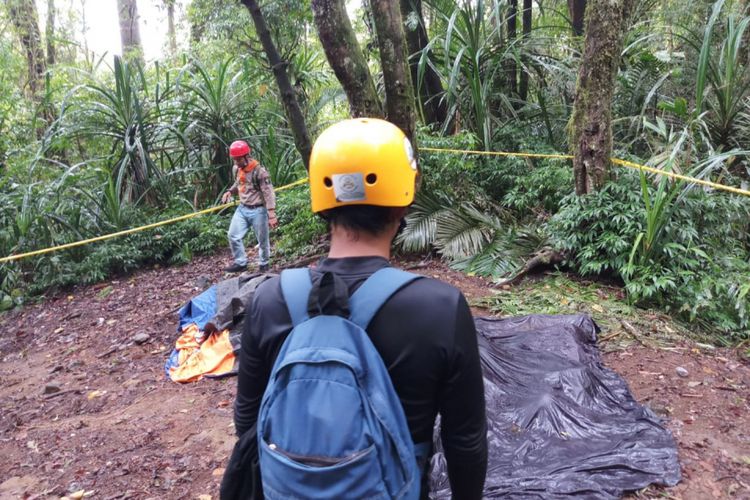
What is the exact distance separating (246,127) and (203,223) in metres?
1.76

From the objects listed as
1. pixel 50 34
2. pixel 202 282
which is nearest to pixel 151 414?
pixel 202 282

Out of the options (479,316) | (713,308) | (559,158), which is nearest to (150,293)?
(479,316)

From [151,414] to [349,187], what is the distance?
3037mm

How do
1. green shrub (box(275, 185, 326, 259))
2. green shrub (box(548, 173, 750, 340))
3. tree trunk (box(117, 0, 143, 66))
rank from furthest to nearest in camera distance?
tree trunk (box(117, 0, 143, 66)) → green shrub (box(275, 185, 326, 259)) → green shrub (box(548, 173, 750, 340))

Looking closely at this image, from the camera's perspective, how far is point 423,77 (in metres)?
7.40

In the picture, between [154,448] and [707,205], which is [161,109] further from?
[707,205]

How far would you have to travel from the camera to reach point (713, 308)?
13.5ft

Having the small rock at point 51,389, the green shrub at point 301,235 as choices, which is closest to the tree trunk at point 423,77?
the green shrub at point 301,235

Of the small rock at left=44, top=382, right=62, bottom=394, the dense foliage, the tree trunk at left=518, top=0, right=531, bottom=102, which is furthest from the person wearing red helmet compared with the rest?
the tree trunk at left=518, top=0, right=531, bottom=102

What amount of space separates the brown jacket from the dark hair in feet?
14.7

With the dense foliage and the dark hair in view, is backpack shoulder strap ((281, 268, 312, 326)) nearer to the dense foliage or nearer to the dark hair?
the dark hair

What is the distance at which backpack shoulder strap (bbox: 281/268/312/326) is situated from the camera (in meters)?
1.02

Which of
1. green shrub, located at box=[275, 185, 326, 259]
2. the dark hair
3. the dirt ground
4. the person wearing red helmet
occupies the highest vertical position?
the dark hair

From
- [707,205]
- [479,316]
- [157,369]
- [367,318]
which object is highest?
[367,318]
